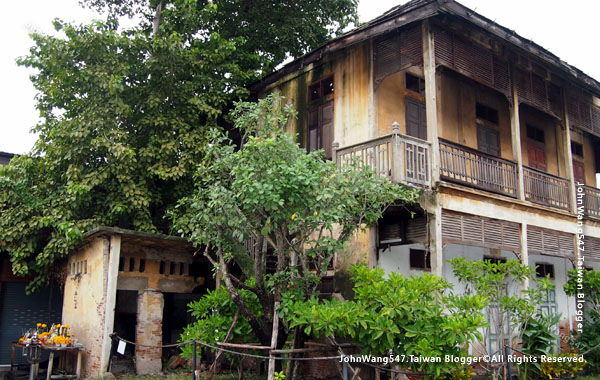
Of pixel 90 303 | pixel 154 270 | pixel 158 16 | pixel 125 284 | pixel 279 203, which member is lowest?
pixel 90 303

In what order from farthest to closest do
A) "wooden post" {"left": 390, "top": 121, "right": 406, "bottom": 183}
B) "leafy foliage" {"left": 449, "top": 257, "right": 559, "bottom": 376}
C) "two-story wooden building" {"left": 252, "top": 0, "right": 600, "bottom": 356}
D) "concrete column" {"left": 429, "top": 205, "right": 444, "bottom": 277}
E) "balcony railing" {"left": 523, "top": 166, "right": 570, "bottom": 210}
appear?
"balcony railing" {"left": 523, "top": 166, "right": 570, "bottom": 210}, "two-story wooden building" {"left": 252, "top": 0, "right": 600, "bottom": 356}, "leafy foliage" {"left": 449, "top": 257, "right": 559, "bottom": 376}, "wooden post" {"left": 390, "top": 121, "right": 406, "bottom": 183}, "concrete column" {"left": 429, "top": 205, "right": 444, "bottom": 277}

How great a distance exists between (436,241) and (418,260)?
240cm

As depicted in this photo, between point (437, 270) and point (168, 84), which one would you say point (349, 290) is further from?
point (168, 84)

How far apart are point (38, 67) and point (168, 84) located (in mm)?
3301

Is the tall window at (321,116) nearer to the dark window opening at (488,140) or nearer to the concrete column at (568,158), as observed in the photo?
the dark window opening at (488,140)

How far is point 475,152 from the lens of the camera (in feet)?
35.1

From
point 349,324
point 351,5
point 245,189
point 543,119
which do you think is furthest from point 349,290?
point 351,5

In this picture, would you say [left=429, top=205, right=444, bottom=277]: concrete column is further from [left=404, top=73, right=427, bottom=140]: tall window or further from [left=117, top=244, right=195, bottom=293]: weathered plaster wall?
[left=117, top=244, right=195, bottom=293]: weathered plaster wall

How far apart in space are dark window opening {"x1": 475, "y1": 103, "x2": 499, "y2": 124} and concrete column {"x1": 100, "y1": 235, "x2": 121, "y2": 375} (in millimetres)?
9532

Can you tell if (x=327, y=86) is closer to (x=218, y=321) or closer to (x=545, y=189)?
(x=545, y=189)

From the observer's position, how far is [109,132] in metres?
12.3

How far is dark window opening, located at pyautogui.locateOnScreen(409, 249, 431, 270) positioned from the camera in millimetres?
11578

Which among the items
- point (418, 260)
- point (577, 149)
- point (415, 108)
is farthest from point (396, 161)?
point (577, 149)

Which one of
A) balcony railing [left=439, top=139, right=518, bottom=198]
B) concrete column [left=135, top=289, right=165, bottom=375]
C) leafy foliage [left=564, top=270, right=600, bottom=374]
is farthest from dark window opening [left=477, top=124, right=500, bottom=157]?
concrete column [left=135, top=289, right=165, bottom=375]
